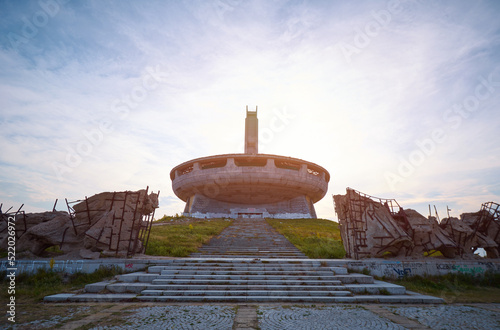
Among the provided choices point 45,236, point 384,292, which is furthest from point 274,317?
point 45,236

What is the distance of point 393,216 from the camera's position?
11766 mm

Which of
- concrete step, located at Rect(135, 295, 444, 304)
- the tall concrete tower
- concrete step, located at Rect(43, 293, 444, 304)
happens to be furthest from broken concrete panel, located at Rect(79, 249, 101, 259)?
the tall concrete tower

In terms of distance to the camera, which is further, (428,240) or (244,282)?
(428,240)

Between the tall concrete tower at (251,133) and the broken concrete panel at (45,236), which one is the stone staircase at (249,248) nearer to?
the broken concrete panel at (45,236)

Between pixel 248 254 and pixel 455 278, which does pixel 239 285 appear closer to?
pixel 248 254

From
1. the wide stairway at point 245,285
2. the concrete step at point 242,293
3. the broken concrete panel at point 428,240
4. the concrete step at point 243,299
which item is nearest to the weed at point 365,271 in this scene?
the wide stairway at point 245,285

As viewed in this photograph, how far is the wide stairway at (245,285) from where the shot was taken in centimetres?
686

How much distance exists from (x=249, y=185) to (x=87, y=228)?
26015mm

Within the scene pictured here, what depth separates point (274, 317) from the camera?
543cm

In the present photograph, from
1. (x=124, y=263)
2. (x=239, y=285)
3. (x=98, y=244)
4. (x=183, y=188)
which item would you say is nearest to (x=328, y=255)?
(x=239, y=285)

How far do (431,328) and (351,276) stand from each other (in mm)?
3687

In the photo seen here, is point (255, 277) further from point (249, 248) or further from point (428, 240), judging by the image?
point (428, 240)

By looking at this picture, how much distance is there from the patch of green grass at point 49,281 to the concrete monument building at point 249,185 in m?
26.0

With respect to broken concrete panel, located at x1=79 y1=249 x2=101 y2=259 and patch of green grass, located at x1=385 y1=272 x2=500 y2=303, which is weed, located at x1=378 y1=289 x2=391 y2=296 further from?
broken concrete panel, located at x1=79 y1=249 x2=101 y2=259
